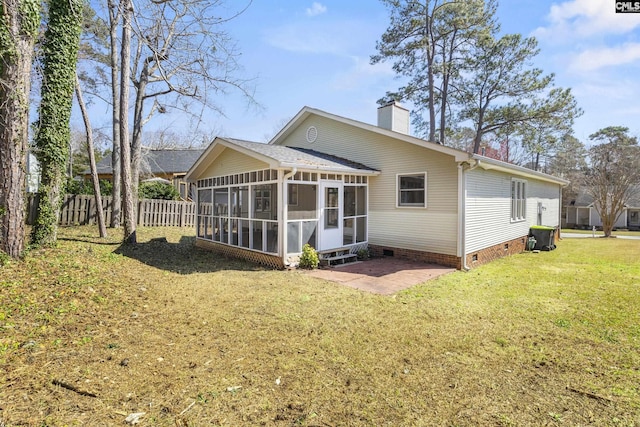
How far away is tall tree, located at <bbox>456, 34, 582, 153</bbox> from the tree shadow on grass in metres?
18.2

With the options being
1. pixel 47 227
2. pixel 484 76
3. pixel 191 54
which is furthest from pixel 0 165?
pixel 484 76

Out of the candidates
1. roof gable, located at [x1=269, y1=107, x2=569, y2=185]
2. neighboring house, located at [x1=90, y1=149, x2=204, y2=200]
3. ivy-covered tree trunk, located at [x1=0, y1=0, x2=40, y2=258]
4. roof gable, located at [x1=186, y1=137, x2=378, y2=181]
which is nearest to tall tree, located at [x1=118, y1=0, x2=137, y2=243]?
roof gable, located at [x1=186, y1=137, x2=378, y2=181]

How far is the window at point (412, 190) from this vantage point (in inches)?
374

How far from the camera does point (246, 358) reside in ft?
12.5

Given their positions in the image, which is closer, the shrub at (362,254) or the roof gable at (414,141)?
the roof gable at (414,141)

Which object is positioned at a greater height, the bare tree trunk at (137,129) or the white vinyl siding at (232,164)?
the bare tree trunk at (137,129)

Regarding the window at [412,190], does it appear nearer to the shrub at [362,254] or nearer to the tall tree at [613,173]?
the shrub at [362,254]

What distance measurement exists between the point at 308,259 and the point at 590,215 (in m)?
37.2

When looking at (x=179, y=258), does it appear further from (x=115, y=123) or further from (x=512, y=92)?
(x=512, y=92)

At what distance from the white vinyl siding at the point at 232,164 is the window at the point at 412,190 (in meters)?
4.14

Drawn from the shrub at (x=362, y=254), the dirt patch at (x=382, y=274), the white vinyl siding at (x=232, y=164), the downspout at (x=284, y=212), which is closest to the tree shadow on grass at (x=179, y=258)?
the downspout at (x=284, y=212)

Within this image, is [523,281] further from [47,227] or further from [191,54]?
[47,227]

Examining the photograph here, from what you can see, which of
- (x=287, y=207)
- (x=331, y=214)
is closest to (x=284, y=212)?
(x=287, y=207)

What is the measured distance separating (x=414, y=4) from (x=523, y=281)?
1777 cm
